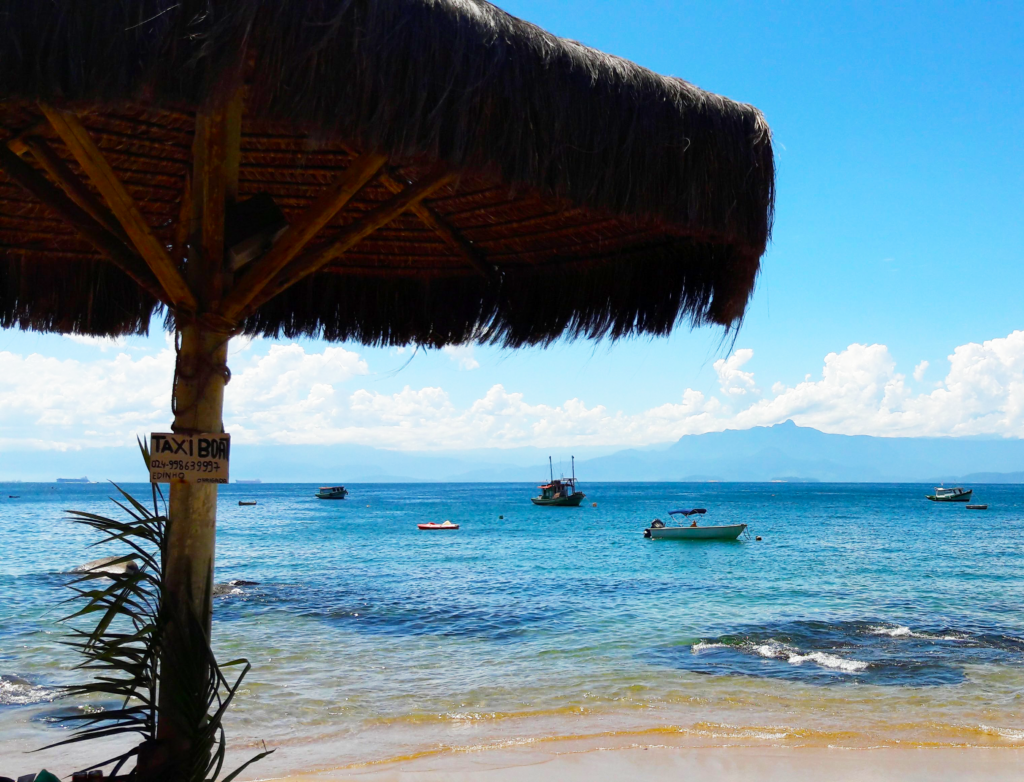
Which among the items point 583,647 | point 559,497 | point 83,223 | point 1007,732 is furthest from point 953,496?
point 83,223

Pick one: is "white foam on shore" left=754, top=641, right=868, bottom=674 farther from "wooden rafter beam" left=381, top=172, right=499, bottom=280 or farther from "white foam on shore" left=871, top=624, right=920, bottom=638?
"wooden rafter beam" left=381, top=172, right=499, bottom=280

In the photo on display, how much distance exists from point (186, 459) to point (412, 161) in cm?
99

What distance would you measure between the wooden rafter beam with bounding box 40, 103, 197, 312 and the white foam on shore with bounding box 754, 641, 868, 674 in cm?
939

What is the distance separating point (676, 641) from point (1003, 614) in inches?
301

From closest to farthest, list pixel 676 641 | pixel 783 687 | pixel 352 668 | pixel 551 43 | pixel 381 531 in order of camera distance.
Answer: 1. pixel 551 43
2. pixel 783 687
3. pixel 352 668
4. pixel 676 641
5. pixel 381 531

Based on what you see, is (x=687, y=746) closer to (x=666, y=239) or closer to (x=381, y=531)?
(x=666, y=239)

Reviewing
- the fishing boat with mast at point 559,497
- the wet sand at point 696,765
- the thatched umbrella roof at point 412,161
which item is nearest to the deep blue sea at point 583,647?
the wet sand at point 696,765

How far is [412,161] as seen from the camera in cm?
208

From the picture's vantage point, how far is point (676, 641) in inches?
445

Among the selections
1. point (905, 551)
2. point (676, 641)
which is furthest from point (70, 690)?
point (905, 551)

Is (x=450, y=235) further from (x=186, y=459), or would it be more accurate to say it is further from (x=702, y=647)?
(x=702, y=647)

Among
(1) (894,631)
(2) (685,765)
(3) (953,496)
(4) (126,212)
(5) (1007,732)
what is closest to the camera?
(4) (126,212)

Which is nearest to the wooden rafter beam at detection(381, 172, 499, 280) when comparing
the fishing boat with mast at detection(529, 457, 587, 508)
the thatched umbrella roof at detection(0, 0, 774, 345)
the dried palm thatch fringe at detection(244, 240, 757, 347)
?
the thatched umbrella roof at detection(0, 0, 774, 345)

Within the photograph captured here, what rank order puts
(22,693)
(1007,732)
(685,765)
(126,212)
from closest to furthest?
(126,212)
(685,765)
(1007,732)
(22,693)
